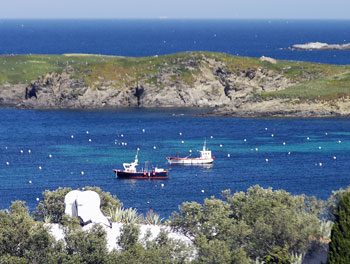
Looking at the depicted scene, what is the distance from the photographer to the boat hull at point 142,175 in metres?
99.0

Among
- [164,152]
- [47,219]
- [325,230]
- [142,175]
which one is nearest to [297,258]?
[325,230]

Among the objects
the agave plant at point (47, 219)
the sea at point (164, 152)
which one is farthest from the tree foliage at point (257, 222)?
the sea at point (164, 152)

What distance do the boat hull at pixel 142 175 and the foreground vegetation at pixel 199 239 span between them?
44099 mm

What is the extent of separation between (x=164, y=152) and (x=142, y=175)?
1540 centimetres

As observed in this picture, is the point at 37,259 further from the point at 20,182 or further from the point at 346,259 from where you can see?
the point at 20,182

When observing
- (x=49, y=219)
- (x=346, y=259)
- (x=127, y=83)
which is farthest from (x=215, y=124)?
(x=346, y=259)

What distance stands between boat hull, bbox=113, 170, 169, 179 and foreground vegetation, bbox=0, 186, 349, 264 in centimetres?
4410

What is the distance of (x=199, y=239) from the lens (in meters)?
48.4

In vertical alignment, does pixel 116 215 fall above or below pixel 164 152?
above

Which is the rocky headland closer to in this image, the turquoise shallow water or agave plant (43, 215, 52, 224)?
the turquoise shallow water

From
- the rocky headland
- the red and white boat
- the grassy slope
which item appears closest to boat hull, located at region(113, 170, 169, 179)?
the red and white boat

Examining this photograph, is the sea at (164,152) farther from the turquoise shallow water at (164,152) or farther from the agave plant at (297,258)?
the agave plant at (297,258)

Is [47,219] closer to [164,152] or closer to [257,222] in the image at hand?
[257,222]

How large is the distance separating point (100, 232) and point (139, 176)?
167ft
